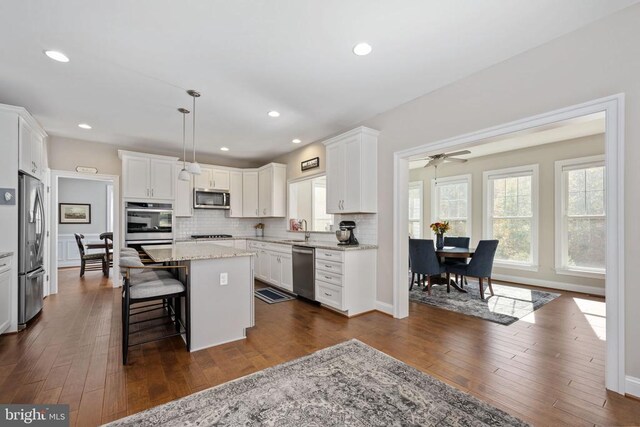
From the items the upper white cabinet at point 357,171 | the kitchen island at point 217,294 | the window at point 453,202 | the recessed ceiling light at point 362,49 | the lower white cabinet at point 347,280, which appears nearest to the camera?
the recessed ceiling light at point 362,49

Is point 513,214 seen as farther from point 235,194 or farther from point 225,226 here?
point 225,226

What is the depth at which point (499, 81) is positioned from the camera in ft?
8.80

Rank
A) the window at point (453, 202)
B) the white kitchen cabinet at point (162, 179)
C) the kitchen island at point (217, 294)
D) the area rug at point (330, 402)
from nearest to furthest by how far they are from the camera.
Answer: the area rug at point (330, 402) < the kitchen island at point (217, 294) < the white kitchen cabinet at point (162, 179) < the window at point (453, 202)

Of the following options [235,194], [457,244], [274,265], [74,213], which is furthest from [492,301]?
[74,213]

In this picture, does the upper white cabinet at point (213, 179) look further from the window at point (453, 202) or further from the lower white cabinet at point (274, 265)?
the window at point (453, 202)

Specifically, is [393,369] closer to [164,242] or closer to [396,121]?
[396,121]

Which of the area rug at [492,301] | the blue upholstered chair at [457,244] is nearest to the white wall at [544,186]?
the area rug at [492,301]

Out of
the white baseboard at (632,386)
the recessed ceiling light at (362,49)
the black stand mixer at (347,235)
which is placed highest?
the recessed ceiling light at (362,49)

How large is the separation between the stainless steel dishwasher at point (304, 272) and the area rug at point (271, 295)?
0.22m

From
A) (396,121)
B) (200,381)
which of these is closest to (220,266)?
(200,381)

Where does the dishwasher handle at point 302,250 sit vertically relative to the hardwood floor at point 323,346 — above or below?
above

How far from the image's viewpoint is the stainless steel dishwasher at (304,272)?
416 cm

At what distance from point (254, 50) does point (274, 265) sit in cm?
359

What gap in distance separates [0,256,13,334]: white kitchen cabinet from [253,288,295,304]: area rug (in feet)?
8.80
